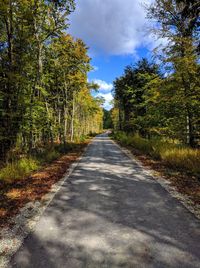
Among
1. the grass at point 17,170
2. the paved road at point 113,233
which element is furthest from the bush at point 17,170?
the paved road at point 113,233

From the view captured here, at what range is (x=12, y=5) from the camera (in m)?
10.8

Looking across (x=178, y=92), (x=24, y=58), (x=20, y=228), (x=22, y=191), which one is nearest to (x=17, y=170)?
(x=22, y=191)

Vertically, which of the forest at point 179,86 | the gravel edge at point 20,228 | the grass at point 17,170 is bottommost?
the gravel edge at point 20,228

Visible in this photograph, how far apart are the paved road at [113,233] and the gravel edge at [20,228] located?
14 centimetres

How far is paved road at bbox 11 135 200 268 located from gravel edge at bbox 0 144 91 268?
0.46 feet

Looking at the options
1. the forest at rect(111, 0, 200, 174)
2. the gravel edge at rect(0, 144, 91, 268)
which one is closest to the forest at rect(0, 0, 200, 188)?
the forest at rect(111, 0, 200, 174)

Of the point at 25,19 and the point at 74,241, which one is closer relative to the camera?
the point at 74,241

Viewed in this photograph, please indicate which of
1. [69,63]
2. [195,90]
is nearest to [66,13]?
[69,63]

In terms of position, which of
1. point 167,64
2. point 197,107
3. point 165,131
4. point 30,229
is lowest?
point 30,229

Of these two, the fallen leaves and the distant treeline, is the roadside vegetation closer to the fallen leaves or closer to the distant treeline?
the distant treeline

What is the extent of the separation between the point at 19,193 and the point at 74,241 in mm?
3513

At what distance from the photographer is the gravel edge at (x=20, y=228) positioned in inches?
142

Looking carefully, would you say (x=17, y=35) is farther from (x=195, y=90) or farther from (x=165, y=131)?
(x=165, y=131)

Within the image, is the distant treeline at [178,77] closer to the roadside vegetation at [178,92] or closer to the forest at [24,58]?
the roadside vegetation at [178,92]
